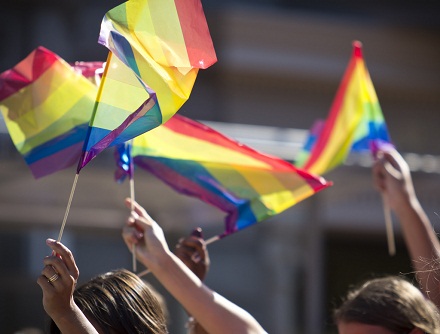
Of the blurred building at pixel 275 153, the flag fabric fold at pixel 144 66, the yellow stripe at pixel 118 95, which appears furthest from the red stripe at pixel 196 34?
the blurred building at pixel 275 153

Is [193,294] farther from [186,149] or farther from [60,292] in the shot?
[186,149]

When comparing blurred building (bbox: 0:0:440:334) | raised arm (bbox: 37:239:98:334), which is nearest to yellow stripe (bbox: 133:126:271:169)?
raised arm (bbox: 37:239:98:334)

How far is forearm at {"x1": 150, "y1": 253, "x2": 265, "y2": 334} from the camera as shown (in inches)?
95.3

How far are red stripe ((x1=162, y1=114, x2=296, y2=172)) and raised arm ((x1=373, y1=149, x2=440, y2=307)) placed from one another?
368 millimetres

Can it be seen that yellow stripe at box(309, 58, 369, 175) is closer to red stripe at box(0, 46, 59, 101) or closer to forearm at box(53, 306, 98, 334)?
red stripe at box(0, 46, 59, 101)

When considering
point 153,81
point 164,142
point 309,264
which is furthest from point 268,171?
point 309,264

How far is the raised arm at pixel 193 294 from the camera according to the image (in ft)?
7.96

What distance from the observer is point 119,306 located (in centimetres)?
219

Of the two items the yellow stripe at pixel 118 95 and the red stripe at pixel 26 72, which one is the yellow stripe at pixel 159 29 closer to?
the yellow stripe at pixel 118 95

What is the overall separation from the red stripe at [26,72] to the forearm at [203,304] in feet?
3.00

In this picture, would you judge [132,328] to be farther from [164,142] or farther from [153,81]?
[164,142]

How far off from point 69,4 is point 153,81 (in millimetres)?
7673

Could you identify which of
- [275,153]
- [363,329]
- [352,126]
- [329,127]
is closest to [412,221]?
[363,329]

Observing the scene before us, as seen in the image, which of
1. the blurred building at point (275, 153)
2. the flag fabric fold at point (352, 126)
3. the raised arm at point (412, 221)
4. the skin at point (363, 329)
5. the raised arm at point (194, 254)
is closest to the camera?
the skin at point (363, 329)
